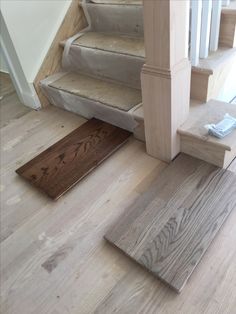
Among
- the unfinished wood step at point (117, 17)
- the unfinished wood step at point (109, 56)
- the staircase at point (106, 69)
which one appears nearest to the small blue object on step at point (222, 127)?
the staircase at point (106, 69)

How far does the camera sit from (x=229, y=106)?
124 centimetres

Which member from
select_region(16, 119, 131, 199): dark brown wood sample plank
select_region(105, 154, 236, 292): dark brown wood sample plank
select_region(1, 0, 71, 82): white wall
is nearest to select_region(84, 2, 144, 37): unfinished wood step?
select_region(1, 0, 71, 82): white wall

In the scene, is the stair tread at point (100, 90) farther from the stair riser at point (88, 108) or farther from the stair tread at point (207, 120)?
the stair tread at point (207, 120)

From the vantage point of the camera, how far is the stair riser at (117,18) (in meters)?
1.50

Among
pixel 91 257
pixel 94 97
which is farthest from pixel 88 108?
pixel 91 257

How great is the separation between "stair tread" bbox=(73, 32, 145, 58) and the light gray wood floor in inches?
19.5

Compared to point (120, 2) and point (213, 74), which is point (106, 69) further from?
point (213, 74)

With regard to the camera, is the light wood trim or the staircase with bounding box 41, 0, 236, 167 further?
the light wood trim

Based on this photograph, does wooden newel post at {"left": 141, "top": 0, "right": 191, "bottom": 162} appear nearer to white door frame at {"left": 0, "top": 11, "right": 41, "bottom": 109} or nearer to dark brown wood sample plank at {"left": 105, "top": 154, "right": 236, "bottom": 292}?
dark brown wood sample plank at {"left": 105, "top": 154, "right": 236, "bottom": 292}

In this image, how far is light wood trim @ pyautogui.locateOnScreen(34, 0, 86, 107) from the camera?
1768 mm

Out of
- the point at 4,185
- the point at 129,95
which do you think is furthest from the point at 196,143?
the point at 4,185

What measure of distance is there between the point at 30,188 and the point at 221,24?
1.19m

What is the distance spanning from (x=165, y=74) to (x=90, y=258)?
0.72 m

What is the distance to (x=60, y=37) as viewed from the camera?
70.6 inches
